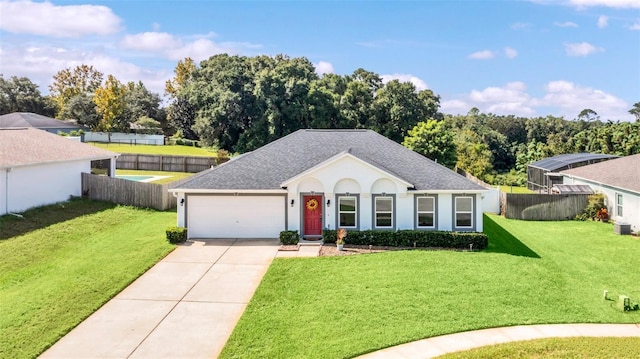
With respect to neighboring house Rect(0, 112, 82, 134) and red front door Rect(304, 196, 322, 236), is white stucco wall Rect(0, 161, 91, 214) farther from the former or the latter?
neighboring house Rect(0, 112, 82, 134)

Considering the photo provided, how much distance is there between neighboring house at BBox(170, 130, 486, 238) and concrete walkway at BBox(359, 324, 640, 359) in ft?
27.5

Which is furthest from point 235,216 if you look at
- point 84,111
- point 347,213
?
point 84,111

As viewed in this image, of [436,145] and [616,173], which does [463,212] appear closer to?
[616,173]

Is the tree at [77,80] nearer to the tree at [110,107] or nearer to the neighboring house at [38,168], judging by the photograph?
the tree at [110,107]

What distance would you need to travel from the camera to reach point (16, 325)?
1201 cm

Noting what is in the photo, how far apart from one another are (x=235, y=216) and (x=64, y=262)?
7162mm

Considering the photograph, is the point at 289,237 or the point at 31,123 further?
the point at 31,123

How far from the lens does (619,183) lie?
25656mm

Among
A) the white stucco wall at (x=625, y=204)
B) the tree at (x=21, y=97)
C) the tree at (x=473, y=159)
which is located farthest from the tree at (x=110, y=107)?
the white stucco wall at (x=625, y=204)

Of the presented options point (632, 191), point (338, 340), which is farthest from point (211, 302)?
point (632, 191)

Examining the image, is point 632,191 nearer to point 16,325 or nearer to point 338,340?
point 338,340

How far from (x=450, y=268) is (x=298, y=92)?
4174 centimetres

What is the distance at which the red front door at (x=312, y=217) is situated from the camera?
69.4 ft

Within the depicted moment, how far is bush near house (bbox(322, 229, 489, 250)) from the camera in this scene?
771 inches
